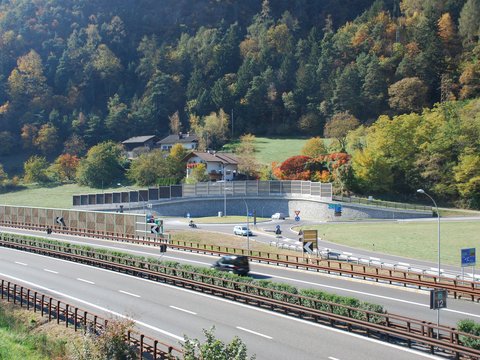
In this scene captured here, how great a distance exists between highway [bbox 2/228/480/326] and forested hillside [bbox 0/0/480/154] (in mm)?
86962

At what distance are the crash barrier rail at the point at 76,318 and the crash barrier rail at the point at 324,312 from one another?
782 cm

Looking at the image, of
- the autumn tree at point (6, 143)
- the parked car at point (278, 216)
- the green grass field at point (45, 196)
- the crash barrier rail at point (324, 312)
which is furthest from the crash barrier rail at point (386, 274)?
the autumn tree at point (6, 143)

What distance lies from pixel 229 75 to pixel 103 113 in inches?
1625

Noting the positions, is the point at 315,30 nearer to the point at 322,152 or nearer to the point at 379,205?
the point at 322,152

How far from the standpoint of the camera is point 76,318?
26703 millimetres

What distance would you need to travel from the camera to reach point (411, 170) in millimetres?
88875

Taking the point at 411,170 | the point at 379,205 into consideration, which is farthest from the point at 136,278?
the point at 411,170

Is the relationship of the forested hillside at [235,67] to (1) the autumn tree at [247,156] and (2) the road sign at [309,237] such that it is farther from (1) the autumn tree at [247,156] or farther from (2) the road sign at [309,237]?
(2) the road sign at [309,237]

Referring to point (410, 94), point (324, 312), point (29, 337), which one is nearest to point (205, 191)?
point (410, 94)

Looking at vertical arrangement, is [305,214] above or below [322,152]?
below

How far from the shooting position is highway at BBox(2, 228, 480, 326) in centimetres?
2778

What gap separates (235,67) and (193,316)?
151 meters

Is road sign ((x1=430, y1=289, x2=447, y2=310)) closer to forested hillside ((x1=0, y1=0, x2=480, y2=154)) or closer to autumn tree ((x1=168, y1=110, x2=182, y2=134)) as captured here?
forested hillside ((x1=0, y1=0, x2=480, y2=154))

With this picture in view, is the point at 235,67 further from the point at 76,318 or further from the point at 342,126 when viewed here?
the point at 76,318
